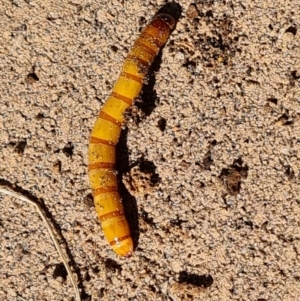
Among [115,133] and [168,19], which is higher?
[168,19]

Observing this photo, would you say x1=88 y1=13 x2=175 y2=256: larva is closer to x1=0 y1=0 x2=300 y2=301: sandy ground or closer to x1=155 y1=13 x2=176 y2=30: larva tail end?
x1=155 y1=13 x2=176 y2=30: larva tail end

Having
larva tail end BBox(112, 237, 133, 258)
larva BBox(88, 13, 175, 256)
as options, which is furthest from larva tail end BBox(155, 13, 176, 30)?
larva tail end BBox(112, 237, 133, 258)

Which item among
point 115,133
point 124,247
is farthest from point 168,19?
point 124,247

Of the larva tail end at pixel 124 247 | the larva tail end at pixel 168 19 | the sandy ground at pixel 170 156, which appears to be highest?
the larva tail end at pixel 168 19

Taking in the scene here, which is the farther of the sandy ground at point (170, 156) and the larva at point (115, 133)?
the sandy ground at point (170, 156)

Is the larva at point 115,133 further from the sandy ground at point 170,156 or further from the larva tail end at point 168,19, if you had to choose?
the sandy ground at point 170,156

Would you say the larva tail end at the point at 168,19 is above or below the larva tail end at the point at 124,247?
above

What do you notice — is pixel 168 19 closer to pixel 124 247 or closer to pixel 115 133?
pixel 115 133

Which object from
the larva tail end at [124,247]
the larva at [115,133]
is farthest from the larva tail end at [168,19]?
the larva tail end at [124,247]

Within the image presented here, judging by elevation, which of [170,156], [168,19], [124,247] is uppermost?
[168,19]
